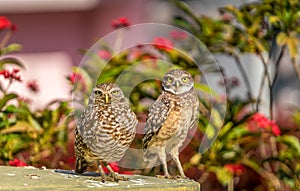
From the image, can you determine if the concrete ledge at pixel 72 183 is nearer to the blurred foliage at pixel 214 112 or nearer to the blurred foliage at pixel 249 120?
the blurred foliage at pixel 214 112

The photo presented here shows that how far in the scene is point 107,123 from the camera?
299cm

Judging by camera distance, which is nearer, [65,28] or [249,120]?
[249,120]

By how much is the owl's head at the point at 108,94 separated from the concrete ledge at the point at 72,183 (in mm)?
373

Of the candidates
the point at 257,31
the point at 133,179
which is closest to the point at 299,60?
the point at 257,31

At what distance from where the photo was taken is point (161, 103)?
124 inches

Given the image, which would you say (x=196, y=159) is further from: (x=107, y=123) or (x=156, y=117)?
(x=107, y=123)

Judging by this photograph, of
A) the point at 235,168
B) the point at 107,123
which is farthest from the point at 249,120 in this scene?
the point at 107,123

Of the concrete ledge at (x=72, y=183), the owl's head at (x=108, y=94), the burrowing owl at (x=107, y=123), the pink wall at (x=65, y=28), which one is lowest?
the concrete ledge at (x=72, y=183)

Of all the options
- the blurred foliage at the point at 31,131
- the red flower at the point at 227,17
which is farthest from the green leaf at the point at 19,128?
the red flower at the point at 227,17

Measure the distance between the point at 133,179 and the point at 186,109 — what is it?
64cm

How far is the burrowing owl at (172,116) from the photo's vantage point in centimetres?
306

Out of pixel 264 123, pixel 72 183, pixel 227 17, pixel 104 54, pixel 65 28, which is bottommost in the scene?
pixel 72 183

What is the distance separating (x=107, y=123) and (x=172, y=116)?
235mm

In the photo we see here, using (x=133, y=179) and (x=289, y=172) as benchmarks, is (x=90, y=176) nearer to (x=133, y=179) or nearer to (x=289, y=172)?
(x=133, y=179)
